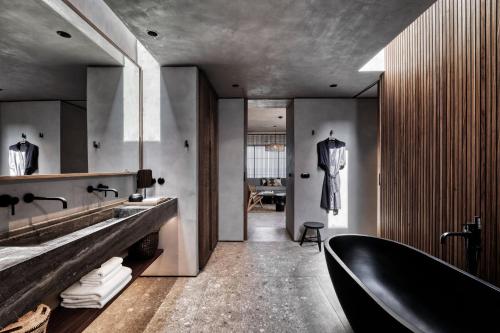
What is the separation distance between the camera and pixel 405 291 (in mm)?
1929

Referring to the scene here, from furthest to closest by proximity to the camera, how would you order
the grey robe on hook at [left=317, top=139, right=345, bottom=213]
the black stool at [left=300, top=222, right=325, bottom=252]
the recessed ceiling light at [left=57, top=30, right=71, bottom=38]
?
the grey robe on hook at [left=317, top=139, right=345, bottom=213]
the black stool at [left=300, top=222, right=325, bottom=252]
the recessed ceiling light at [left=57, top=30, right=71, bottom=38]

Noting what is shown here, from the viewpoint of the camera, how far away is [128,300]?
2.30 m

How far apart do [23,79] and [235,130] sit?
290cm

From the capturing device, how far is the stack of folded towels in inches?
56.9

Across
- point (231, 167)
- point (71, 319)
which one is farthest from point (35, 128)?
point (231, 167)

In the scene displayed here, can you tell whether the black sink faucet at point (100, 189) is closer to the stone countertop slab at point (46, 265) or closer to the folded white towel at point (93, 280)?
the stone countertop slab at point (46, 265)

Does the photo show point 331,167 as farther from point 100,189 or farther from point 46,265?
point 46,265

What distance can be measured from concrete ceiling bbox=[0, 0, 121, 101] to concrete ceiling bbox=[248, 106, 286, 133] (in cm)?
400

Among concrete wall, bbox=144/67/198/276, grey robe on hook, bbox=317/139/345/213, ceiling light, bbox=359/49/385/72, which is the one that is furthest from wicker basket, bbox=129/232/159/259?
ceiling light, bbox=359/49/385/72

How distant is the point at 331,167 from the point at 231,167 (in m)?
1.75

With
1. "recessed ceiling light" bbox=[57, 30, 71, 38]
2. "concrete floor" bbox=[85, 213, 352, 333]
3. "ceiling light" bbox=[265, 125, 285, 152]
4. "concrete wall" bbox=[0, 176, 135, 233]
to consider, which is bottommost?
"concrete floor" bbox=[85, 213, 352, 333]

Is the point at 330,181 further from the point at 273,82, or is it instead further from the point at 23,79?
the point at 23,79

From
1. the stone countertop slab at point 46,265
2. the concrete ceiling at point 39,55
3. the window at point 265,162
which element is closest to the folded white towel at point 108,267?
the stone countertop slab at point 46,265

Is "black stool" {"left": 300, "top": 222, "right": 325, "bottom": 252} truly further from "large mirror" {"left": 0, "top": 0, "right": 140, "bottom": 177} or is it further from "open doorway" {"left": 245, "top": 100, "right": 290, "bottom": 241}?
"large mirror" {"left": 0, "top": 0, "right": 140, "bottom": 177}
